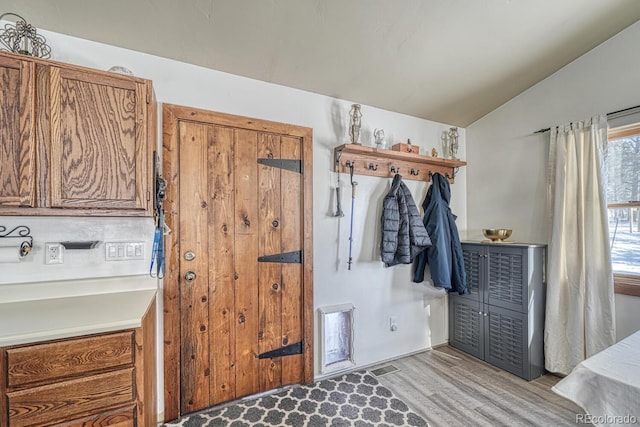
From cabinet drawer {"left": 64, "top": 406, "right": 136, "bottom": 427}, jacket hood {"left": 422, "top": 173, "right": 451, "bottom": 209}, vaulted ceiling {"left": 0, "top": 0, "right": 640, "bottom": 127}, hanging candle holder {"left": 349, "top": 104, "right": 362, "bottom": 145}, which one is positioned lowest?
cabinet drawer {"left": 64, "top": 406, "right": 136, "bottom": 427}

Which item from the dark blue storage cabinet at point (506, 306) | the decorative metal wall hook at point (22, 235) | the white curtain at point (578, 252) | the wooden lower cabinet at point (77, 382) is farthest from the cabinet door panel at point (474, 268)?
the decorative metal wall hook at point (22, 235)

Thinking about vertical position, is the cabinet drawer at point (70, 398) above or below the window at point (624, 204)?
below

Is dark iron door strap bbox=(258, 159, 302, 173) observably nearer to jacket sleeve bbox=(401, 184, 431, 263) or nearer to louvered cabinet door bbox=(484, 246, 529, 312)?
Result: jacket sleeve bbox=(401, 184, 431, 263)

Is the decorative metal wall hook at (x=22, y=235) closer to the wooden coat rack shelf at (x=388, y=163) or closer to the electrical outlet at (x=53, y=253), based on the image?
the electrical outlet at (x=53, y=253)

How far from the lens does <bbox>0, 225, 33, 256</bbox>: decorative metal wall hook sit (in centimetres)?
144

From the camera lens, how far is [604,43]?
2.15 meters

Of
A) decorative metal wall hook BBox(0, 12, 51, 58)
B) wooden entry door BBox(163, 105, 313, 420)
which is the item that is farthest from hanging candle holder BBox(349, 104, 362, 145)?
decorative metal wall hook BBox(0, 12, 51, 58)

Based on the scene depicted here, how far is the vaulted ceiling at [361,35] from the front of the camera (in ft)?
5.00

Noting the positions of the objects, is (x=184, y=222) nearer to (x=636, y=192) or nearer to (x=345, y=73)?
(x=345, y=73)

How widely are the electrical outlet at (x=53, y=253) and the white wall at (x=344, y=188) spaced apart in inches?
4.0

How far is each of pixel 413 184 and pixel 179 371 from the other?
2452mm

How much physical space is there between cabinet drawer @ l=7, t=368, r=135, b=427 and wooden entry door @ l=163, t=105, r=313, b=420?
61 cm

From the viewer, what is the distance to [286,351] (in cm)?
215

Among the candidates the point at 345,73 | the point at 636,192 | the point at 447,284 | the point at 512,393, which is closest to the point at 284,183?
the point at 345,73
